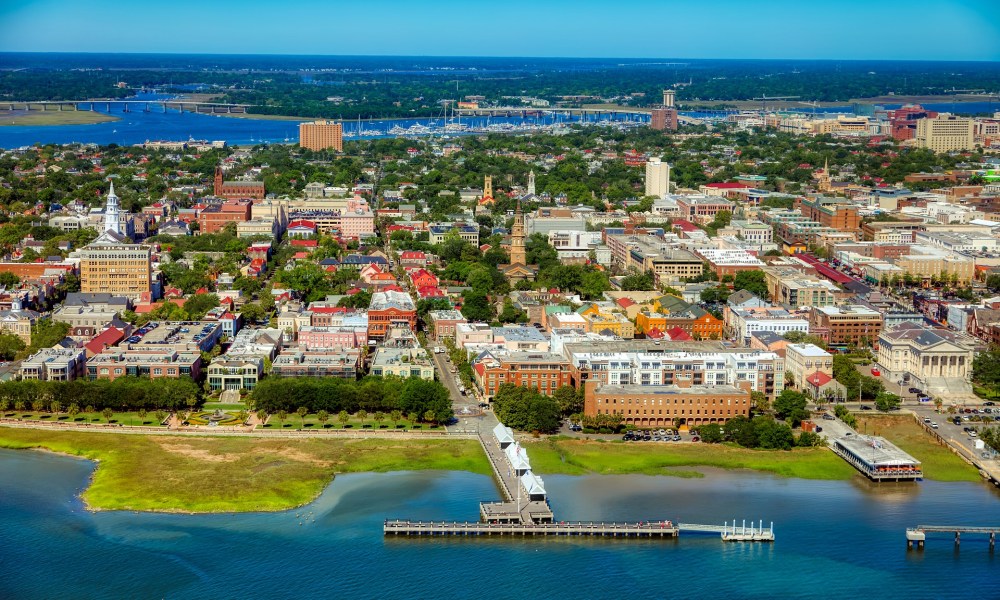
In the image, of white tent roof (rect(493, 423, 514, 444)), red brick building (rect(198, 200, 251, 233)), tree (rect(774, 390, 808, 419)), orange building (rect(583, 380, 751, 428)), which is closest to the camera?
white tent roof (rect(493, 423, 514, 444))

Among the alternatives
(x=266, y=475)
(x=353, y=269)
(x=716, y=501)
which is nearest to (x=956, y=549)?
(x=716, y=501)

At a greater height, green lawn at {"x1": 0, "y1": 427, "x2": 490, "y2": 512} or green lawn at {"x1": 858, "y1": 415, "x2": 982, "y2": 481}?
green lawn at {"x1": 0, "y1": 427, "x2": 490, "y2": 512}

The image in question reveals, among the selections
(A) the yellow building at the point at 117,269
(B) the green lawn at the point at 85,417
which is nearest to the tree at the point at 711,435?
(B) the green lawn at the point at 85,417

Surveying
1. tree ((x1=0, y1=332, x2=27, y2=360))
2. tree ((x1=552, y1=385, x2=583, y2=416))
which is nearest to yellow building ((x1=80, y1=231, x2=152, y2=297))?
tree ((x1=0, y1=332, x2=27, y2=360))

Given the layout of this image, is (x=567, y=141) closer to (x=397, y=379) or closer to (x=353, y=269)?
(x=353, y=269)

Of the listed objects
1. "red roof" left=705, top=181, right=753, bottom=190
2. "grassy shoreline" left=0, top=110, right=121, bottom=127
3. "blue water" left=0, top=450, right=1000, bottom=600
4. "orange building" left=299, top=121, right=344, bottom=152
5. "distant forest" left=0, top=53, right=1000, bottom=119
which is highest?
"distant forest" left=0, top=53, right=1000, bottom=119

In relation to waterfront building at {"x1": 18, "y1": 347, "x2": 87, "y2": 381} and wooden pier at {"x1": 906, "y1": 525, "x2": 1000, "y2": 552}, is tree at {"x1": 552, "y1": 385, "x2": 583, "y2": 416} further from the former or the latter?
waterfront building at {"x1": 18, "y1": 347, "x2": 87, "y2": 381}

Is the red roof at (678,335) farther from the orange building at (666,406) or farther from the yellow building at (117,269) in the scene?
the yellow building at (117,269)
